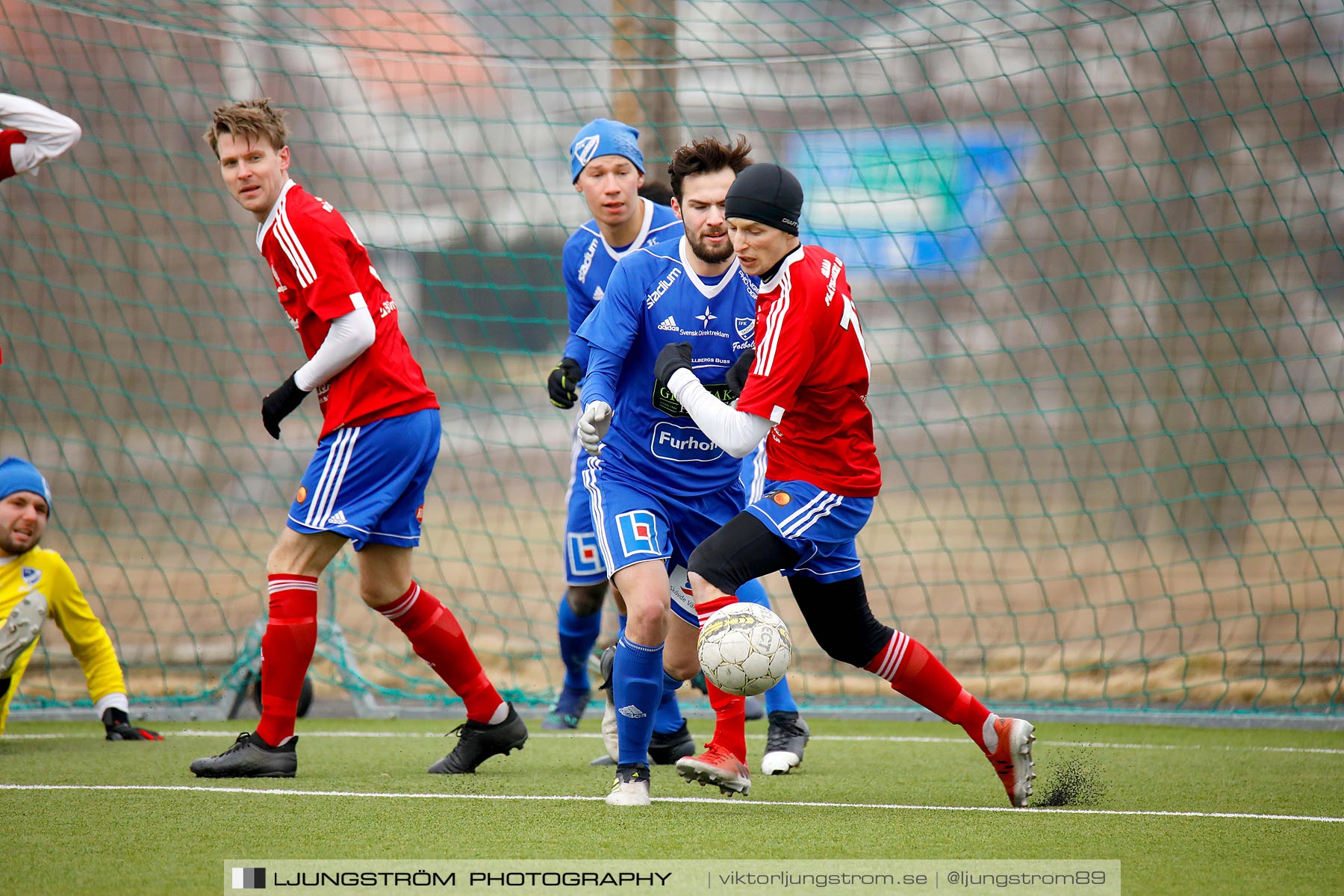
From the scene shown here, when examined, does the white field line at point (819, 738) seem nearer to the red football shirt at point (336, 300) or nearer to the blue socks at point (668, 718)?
the blue socks at point (668, 718)

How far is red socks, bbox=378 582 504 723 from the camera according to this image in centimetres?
445

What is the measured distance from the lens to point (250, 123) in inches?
166

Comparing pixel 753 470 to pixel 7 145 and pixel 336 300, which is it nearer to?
pixel 336 300

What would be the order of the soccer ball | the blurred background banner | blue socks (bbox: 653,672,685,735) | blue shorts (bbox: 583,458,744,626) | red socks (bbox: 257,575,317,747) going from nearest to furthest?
the soccer ball < blue shorts (bbox: 583,458,744,626) < red socks (bbox: 257,575,317,747) < blue socks (bbox: 653,672,685,735) < the blurred background banner

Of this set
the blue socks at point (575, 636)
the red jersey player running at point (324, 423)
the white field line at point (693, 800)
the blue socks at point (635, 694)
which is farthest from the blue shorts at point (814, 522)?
the blue socks at point (575, 636)

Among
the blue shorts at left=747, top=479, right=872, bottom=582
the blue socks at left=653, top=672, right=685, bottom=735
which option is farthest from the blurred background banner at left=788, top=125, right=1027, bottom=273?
the blue shorts at left=747, top=479, right=872, bottom=582

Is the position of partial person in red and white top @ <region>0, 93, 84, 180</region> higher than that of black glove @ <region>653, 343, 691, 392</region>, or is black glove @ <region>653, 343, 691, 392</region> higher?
partial person in red and white top @ <region>0, 93, 84, 180</region>

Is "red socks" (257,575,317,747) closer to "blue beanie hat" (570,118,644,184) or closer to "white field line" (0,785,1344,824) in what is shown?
"white field line" (0,785,1344,824)

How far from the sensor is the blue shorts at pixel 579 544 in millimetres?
5410

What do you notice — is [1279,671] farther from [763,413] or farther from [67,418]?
[67,418]

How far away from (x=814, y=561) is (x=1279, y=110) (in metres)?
8.79

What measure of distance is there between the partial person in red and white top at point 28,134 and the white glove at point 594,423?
2.28 meters

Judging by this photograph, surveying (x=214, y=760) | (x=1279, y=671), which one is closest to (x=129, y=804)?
(x=214, y=760)

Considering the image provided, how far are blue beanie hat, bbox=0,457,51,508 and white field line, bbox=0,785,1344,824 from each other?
140cm
